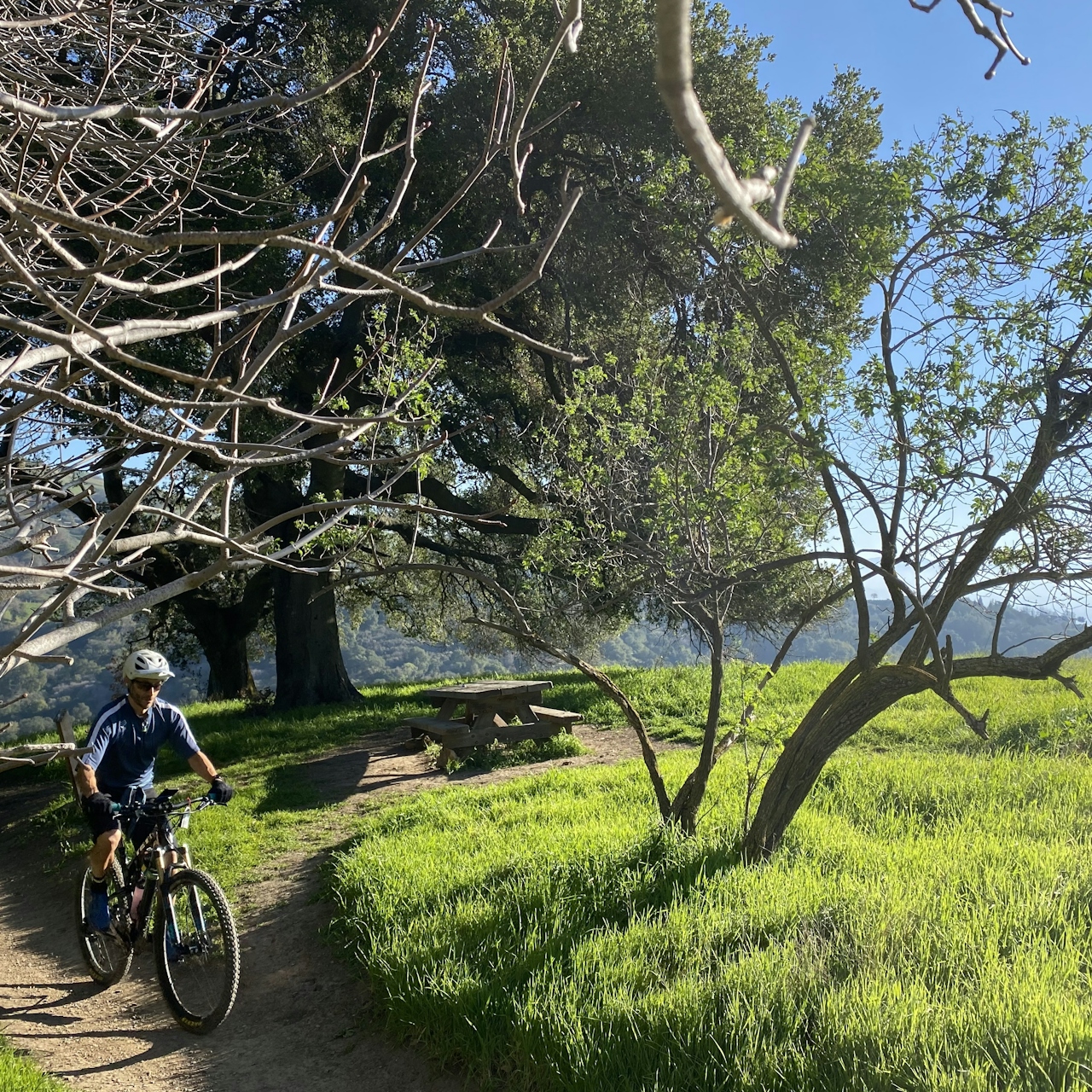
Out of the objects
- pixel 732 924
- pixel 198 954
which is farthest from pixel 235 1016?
pixel 732 924

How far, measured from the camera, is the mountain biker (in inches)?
214

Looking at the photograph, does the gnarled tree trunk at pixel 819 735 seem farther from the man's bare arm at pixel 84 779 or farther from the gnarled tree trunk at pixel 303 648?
the gnarled tree trunk at pixel 303 648

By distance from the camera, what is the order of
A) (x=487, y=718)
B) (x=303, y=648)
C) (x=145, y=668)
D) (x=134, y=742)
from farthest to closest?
(x=303, y=648), (x=487, y=718), (x=134, y=742), (x=145, y=668)

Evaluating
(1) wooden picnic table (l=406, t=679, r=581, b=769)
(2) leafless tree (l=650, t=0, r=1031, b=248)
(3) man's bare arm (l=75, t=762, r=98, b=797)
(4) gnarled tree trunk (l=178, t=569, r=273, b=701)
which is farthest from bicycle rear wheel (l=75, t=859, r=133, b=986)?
(4) gnarled tree trunk (l=178, t=569, r=273, b=701)

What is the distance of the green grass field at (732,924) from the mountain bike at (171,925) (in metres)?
0.82

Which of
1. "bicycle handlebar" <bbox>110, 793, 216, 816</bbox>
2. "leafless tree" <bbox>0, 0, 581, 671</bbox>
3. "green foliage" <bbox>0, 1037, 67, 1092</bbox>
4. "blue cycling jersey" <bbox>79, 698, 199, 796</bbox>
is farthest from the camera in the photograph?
"blue cycling jersey" <bbox>79, 698, 199, 796</bbox>

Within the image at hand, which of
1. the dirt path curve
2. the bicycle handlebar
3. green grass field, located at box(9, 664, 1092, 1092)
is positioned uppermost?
the bicycle handlebar

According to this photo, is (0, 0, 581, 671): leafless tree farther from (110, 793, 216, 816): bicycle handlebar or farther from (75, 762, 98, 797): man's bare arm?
(110, 793, 216, 816): bicycle handlebar

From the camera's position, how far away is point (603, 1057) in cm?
373

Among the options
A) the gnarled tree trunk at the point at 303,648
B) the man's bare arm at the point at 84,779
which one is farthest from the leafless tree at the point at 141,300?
the gnarled tree trunk at the point at 303,648

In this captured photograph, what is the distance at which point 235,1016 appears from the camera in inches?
210

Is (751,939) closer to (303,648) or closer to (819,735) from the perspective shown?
(819,735)

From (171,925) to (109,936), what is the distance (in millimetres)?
698

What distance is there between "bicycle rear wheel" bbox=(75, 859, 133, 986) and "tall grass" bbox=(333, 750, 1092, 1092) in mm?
1307
